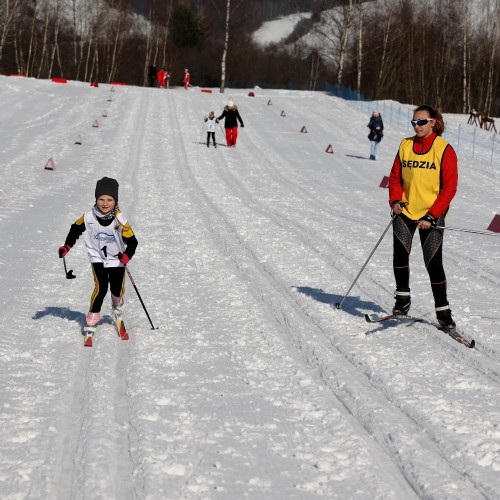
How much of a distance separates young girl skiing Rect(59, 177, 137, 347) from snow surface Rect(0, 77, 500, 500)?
0.73 ft

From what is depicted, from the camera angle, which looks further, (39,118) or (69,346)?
(39,118)

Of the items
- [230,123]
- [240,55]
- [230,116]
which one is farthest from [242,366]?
[240,55]

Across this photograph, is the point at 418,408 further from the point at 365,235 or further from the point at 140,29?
the point at 140,29

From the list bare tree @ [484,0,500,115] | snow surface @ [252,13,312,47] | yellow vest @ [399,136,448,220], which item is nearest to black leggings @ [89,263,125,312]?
yellow vest @ [399,136,448,220]

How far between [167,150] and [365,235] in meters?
11.0

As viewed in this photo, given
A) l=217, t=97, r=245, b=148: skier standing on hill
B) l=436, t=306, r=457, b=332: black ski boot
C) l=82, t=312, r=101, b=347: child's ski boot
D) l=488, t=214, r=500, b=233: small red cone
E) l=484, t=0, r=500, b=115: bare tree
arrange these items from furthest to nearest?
l=484, t=0, r=500, b=115: bare tree, l=217, t=97, r=245, b=148: skier standing on hill, l=488, t=214, r=500, b=233: small red cone, l=436, t=306, r=457, b=332: black ski boot, l=82, t=312, r=101, b=347: child's ski boot

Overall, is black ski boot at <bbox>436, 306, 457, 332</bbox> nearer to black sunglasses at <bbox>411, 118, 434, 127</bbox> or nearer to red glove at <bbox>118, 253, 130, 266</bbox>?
black sunglasses at <bbox>411, 118, 434, 127</bbox>

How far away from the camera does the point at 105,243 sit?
629 centimetres

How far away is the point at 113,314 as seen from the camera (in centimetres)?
698

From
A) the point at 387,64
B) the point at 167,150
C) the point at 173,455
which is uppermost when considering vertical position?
the point at 387,64

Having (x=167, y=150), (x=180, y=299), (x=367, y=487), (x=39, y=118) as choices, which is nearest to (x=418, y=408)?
(x=367, y=487)

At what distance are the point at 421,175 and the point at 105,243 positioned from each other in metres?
2.70

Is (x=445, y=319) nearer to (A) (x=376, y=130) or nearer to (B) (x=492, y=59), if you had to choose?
(A) (x=376, y=130)

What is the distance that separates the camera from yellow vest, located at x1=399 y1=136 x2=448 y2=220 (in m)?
6.43
